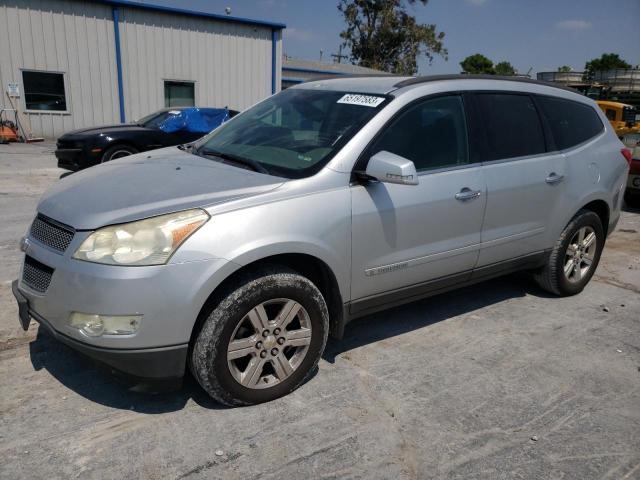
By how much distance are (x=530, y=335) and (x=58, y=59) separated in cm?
1779

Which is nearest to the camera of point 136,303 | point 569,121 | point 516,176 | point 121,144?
point 136,303

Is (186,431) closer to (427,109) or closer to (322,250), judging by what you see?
(322,250)

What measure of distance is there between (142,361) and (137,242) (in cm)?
56

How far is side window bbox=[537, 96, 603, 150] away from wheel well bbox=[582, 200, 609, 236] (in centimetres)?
57

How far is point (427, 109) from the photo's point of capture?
3.50 m

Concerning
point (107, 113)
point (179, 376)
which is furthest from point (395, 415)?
point (107, 113)

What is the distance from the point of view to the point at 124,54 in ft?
59.9

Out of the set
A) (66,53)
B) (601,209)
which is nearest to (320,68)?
(66,53)

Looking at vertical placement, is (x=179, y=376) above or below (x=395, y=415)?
above

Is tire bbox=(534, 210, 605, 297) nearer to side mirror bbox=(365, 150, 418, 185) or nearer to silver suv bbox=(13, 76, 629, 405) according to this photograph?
silver suv bbox=(13, 76, 629, 405)

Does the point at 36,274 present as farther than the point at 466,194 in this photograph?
No

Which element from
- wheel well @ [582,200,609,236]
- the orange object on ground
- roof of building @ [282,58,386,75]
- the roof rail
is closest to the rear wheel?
wheel well @ [582,200,609,236]

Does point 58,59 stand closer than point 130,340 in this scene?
No

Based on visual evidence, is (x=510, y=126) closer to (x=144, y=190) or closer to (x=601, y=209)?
(x=601, y=209)
